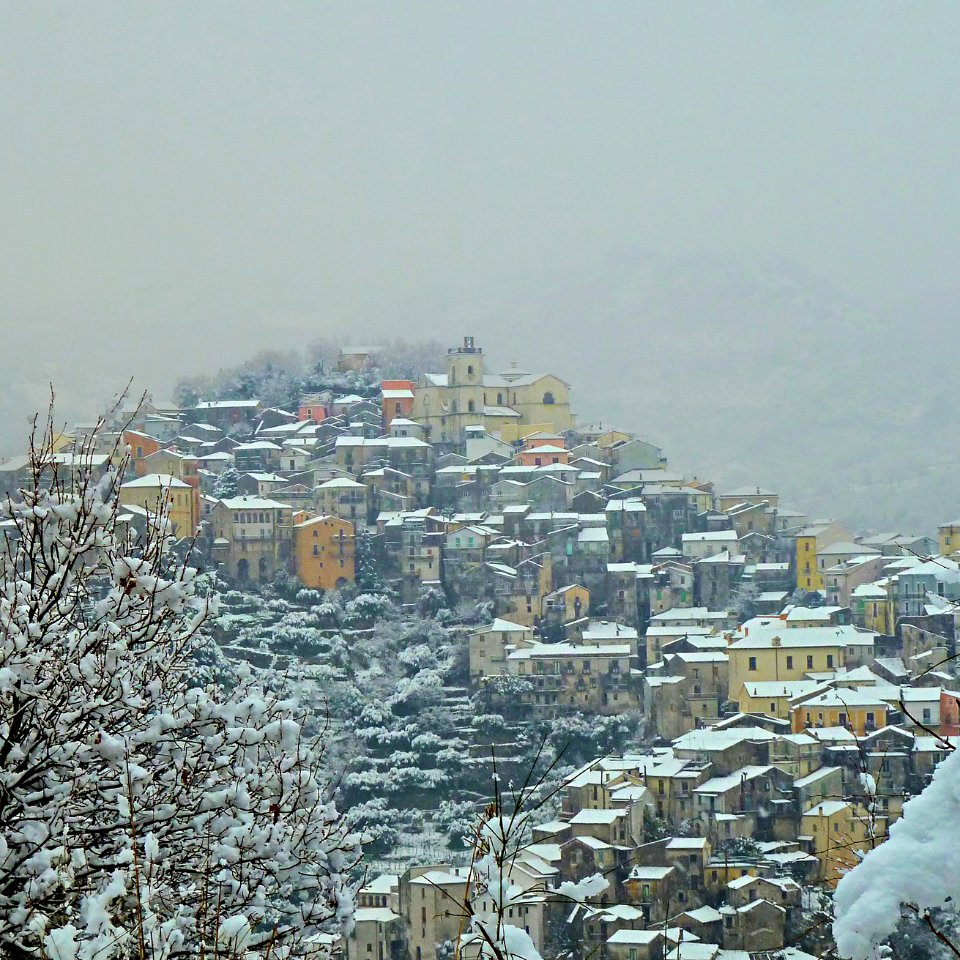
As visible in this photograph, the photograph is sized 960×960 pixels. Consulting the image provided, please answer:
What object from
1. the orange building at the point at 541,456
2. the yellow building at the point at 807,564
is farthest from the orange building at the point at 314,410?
the yellow building at the point at 807,564

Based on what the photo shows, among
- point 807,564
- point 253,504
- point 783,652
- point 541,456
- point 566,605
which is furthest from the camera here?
point 541,456

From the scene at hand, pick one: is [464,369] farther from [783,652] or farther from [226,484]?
[783,652]

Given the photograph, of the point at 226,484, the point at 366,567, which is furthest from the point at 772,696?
the point at 226,484

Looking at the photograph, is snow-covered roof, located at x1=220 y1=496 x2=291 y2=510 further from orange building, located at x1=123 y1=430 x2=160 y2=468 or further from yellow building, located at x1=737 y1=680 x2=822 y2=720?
yellow building, located at x1=737 y1=680 x2=822 y2=720

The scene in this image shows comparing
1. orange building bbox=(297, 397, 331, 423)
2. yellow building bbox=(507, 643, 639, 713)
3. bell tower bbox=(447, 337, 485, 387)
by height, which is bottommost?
yellow building bbox=(507, 643, 639, 713)

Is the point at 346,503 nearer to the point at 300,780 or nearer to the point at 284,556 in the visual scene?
the point at 284,556

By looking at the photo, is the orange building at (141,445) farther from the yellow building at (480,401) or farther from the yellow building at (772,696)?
the yellow building at (772,696)

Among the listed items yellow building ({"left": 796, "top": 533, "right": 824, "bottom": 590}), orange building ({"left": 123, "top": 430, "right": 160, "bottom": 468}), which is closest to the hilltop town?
yellow building ({"left": 796, "top": 533, "right": 824, "bottom": 590})
